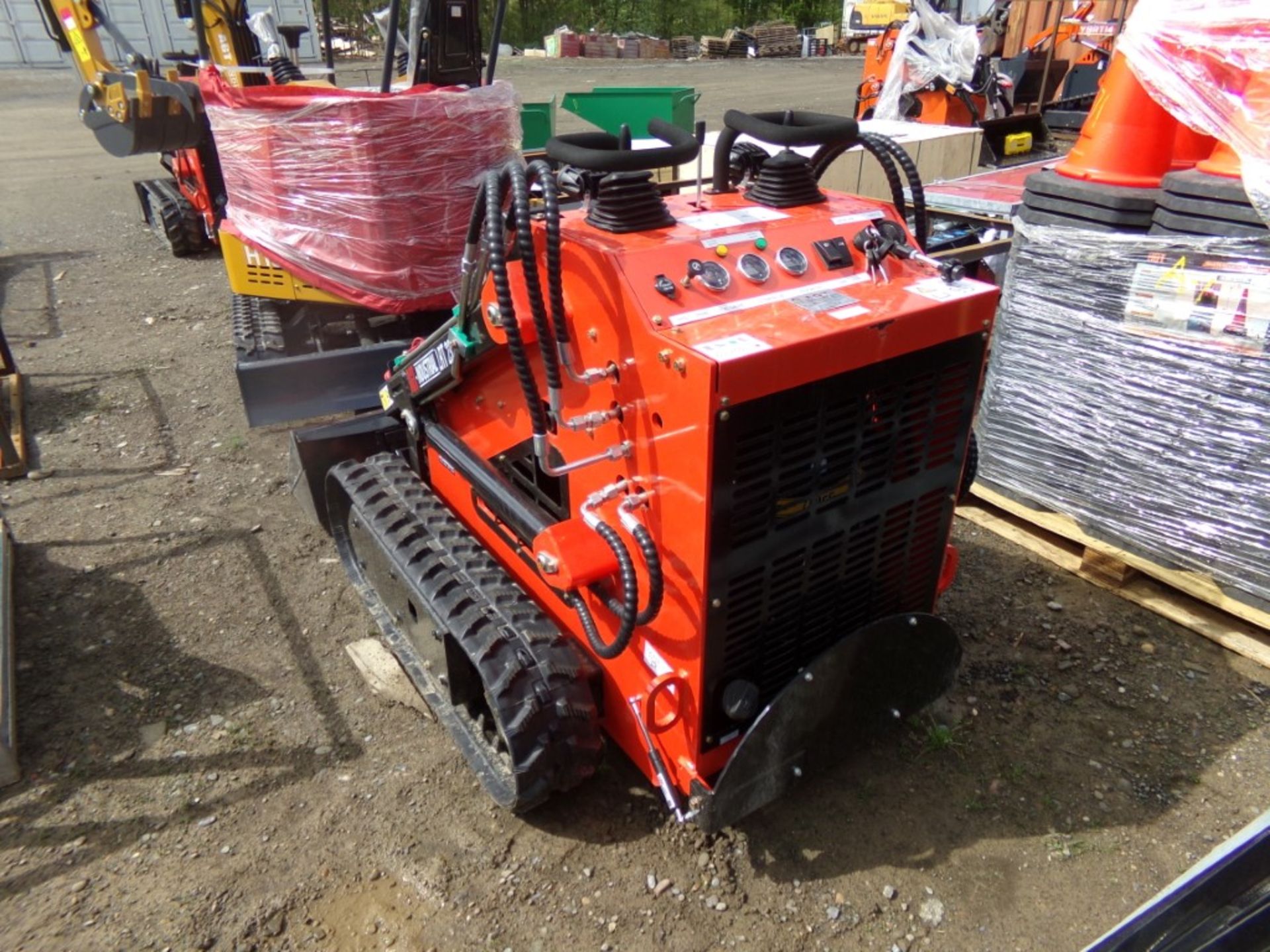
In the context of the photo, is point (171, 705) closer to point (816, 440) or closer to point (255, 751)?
point (255, 751)

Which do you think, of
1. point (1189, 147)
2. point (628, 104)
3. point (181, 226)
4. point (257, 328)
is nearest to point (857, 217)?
point (1189, 147)

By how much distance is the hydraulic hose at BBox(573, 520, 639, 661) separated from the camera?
2057mm

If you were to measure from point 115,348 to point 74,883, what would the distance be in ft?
14.5

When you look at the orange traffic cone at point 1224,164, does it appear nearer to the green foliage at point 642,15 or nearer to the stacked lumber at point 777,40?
the green foliage at point 642,15

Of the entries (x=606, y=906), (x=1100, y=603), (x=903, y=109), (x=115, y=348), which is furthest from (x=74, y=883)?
(x=903, y=109)

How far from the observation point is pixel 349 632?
11.1ft

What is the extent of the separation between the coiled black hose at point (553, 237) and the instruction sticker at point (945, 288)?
2.83ft

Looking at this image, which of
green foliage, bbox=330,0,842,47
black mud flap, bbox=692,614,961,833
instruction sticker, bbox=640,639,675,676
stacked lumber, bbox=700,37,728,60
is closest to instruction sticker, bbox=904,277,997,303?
black mud flap, bbox=692,614,961,833

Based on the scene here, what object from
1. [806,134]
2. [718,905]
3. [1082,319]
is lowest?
[718,905]

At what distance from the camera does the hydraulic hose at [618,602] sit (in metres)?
2.06

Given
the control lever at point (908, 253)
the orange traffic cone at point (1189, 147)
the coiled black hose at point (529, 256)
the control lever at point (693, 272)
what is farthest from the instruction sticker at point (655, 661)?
the orange traffic cone at point (1189, 147)

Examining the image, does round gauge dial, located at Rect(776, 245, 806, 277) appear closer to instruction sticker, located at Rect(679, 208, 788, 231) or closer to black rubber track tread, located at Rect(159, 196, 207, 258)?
instruction sticker, located at Rect(679, 208, 788, 231)

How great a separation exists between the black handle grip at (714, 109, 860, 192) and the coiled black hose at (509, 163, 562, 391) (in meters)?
0.74

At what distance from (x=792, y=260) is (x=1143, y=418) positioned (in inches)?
67.1
